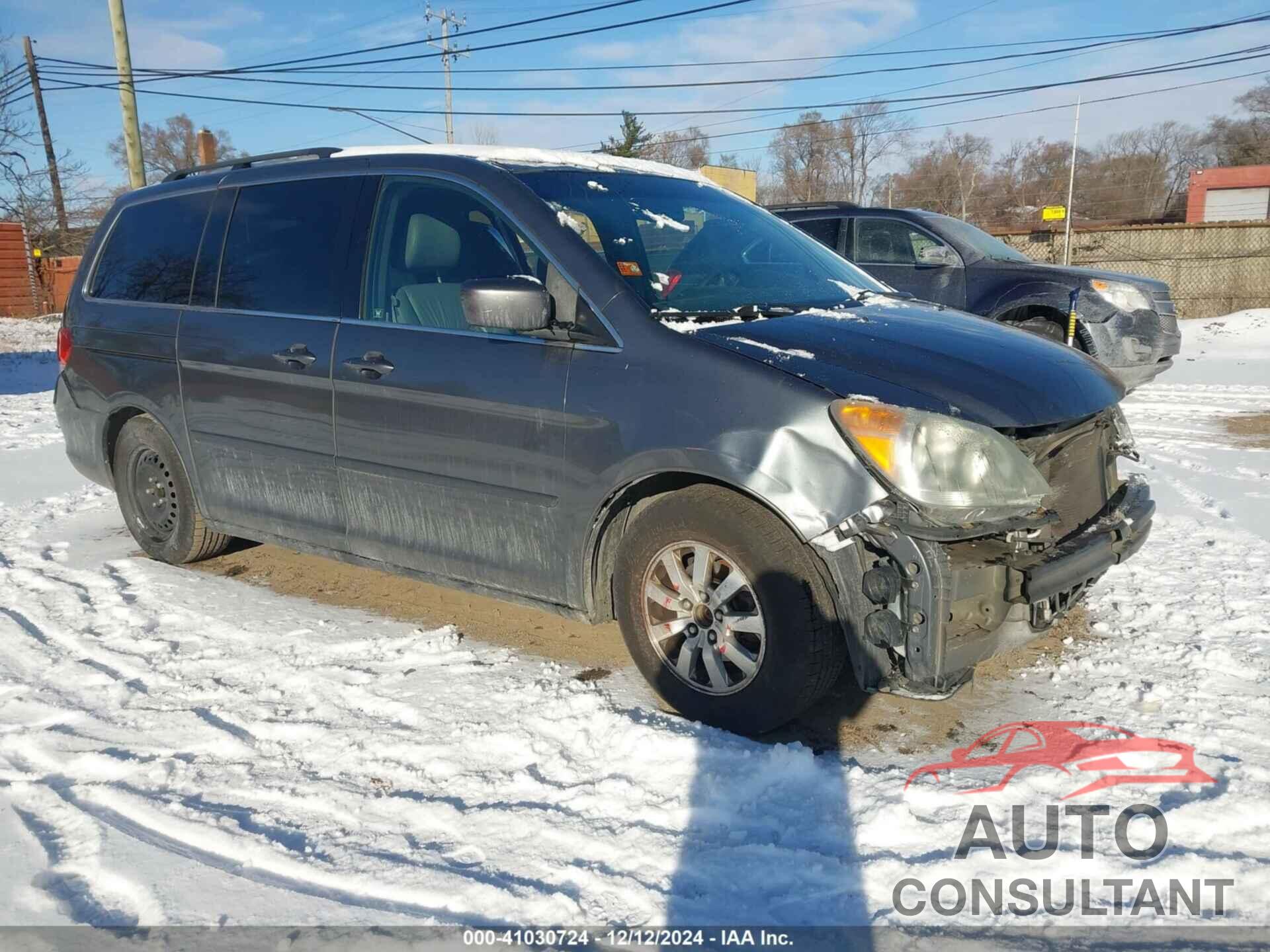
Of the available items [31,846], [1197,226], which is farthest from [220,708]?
[1197,226]

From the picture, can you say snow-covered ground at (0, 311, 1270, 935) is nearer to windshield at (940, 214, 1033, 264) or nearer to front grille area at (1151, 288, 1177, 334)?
front grille area at (1151, 288, 1177, 334)

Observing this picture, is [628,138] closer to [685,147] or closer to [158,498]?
[685,147]

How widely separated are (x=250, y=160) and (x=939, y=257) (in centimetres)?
662

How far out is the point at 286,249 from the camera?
177 inches

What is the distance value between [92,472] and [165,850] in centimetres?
353

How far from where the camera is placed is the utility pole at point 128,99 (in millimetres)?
15172

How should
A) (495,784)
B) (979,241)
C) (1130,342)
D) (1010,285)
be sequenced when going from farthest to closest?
(979,241)
(1010,285)
(1130,342)
(495,784)

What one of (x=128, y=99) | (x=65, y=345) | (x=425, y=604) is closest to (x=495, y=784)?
(x=425, y=604)

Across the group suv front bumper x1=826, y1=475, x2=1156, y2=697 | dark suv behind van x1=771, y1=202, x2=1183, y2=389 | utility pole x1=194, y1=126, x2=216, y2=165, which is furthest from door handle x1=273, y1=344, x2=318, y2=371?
utility pole x1=194, y1=126, x2=216, y2=165

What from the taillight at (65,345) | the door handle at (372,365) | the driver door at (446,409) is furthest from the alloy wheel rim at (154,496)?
the door handle at (372,365)

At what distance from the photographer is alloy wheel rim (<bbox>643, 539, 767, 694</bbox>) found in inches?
128

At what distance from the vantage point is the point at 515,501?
3.73 meters

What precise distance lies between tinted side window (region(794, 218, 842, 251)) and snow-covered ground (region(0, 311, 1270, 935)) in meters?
5.86

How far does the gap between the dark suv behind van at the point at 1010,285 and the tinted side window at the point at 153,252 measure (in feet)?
20.8
